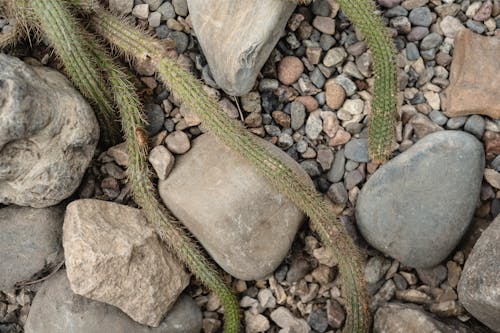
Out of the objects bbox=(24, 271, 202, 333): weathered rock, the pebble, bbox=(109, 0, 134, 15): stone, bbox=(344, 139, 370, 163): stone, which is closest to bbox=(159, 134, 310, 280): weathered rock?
the pebble

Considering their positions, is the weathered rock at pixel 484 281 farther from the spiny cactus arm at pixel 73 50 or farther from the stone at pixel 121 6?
the stone at pixel 121 6

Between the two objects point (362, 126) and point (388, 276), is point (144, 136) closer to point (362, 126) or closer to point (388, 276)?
point (362, 126)

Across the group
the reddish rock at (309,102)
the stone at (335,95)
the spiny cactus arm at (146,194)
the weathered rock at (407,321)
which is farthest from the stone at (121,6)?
the weathered rock at (407,321)

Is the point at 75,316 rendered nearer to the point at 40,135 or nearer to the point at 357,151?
the point at 40,135

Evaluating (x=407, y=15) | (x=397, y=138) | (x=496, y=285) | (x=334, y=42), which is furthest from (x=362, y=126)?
(x=496, y=285)

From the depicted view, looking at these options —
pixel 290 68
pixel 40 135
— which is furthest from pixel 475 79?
pixel 40 135

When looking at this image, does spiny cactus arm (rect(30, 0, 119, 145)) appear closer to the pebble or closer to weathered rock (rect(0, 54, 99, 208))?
weathered rock (rect(0, 54, 99, 208))

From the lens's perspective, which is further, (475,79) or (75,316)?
(475,79)
